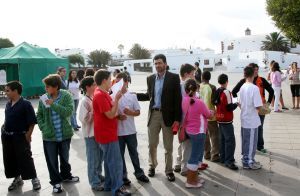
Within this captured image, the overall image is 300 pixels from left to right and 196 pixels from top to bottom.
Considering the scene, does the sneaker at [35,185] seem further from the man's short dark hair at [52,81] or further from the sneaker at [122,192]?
the man's short dark hair at [52,81]

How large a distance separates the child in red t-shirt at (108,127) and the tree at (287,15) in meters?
12.5

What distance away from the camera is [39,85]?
20.4 m

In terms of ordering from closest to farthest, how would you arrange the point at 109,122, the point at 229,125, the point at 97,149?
the point at 109,122 → the point at 97,149 → the point at 229,125

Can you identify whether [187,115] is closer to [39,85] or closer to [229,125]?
[229,125]

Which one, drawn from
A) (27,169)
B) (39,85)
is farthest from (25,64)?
(27,169)

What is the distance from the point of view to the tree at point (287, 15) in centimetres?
1549

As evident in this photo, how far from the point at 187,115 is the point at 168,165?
31.6 inches

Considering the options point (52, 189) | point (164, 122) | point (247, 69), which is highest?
point (247, 69)

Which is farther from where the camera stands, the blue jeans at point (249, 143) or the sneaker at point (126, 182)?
the blue jeans at point (249, 143)

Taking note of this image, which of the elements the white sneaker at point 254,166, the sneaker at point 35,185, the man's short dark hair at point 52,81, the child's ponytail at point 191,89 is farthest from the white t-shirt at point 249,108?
the sneaker at point 35,185

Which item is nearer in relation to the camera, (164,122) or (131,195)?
(131,195)

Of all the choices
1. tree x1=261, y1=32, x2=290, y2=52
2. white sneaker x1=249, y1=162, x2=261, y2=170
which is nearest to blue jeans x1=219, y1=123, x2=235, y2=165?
white sneaker x1=249, y1=162, x2=261, y2=170

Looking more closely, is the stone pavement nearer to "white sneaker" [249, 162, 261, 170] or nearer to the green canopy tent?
"white sneaker" [249, 162, 261, 170]

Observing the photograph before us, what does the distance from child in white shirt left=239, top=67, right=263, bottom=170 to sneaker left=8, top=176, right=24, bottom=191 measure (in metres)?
3.40
